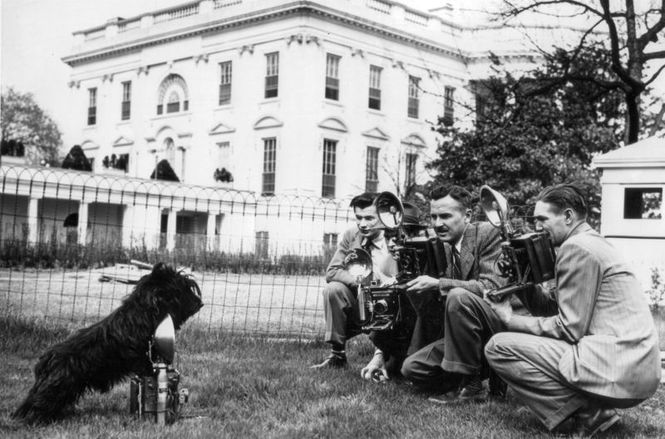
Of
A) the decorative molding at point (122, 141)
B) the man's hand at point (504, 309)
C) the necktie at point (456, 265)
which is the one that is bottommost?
the man's hand at point (504, 309)

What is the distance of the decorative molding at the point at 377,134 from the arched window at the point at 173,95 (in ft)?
31.3

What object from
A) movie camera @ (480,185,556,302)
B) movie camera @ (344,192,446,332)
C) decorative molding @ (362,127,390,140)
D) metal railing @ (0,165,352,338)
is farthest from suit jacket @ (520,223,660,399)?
decorative molding @ (362,127,390,140)

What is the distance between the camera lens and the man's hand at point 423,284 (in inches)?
229

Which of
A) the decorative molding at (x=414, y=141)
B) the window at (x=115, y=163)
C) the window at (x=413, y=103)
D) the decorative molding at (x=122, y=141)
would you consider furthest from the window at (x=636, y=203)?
the decorative molding at (x=122, y=141)

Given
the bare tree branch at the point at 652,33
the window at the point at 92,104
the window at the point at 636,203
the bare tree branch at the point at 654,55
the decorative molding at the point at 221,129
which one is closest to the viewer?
the window at the point at 636,203

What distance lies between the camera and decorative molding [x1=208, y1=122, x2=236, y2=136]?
37.3 meters

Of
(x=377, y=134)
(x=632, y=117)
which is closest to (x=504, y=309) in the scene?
(x=632, y=117)

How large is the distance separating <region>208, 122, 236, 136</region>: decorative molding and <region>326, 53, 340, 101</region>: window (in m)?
5.05

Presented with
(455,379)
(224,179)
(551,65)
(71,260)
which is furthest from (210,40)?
(455,379)

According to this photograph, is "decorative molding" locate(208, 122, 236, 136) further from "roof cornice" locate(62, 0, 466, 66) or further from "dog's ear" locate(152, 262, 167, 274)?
"dog's ear" locate(152, 262, 167, 274)

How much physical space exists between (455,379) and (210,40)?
3434 cm

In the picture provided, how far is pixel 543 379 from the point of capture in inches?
190

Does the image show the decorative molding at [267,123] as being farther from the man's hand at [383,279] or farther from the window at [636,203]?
the man's hand at [383,279]

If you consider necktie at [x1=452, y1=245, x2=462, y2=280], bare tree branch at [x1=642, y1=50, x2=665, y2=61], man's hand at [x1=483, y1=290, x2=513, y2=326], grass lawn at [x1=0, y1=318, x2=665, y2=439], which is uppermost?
bare tree branch at [x1=642, y1=50, x2=665, y2=61]
